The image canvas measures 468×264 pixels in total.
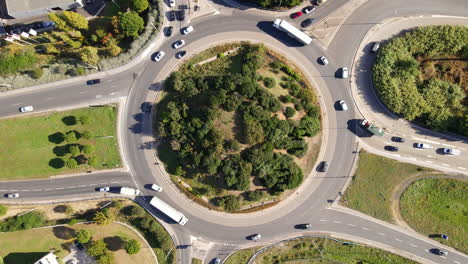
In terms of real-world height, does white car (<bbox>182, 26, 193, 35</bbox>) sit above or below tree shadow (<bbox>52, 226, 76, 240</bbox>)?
above

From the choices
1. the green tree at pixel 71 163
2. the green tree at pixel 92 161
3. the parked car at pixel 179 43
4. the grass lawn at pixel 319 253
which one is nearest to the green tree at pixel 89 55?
the parked car at pixel 179 43

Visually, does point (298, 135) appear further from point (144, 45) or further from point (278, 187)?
point (144, 45)

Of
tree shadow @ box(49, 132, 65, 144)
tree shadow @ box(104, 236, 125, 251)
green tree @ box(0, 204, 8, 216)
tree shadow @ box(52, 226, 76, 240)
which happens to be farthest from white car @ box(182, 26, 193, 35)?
green tree @ box(0, 204, 8, 216)

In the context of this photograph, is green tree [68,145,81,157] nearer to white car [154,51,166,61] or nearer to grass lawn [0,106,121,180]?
grass lawn [0,106,121,180]

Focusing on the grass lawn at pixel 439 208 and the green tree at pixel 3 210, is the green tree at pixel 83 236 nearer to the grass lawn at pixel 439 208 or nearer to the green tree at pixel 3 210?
the green tree at pixel 3 210

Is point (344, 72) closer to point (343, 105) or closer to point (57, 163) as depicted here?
point (343, 105)

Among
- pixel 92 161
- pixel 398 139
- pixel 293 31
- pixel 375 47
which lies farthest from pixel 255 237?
pixel 375 47
